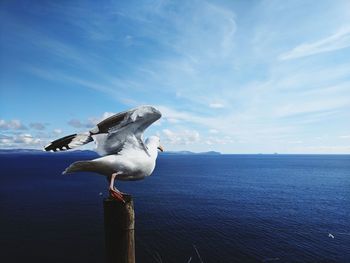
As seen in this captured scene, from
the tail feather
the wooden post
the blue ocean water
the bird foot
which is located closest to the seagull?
the tail feather

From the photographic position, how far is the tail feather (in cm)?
715

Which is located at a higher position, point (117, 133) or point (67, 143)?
point (117, 133)

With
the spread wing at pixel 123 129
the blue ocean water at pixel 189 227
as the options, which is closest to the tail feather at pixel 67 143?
the spread wing at pixel 123 129

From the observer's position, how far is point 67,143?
23.5ft

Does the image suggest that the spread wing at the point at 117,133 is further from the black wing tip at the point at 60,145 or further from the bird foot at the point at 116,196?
the bird foot at the point at 116,196

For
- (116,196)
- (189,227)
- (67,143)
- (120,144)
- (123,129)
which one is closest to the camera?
(116,196)

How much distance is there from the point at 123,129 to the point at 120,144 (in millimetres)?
457

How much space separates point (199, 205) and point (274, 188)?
4181 centimetres

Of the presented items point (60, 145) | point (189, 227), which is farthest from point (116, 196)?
point (189, 227)

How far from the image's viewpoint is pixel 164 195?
84500 millimetres

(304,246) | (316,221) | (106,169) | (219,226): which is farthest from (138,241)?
(106,169)

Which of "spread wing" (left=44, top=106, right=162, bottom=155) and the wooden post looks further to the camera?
"spread wing" (left=44, top=106, right=162, bottom=155)

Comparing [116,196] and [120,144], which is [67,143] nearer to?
[120,144]

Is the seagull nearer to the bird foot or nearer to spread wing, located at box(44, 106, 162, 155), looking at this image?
spread wing, located at box(44, 106, 162, 155)
